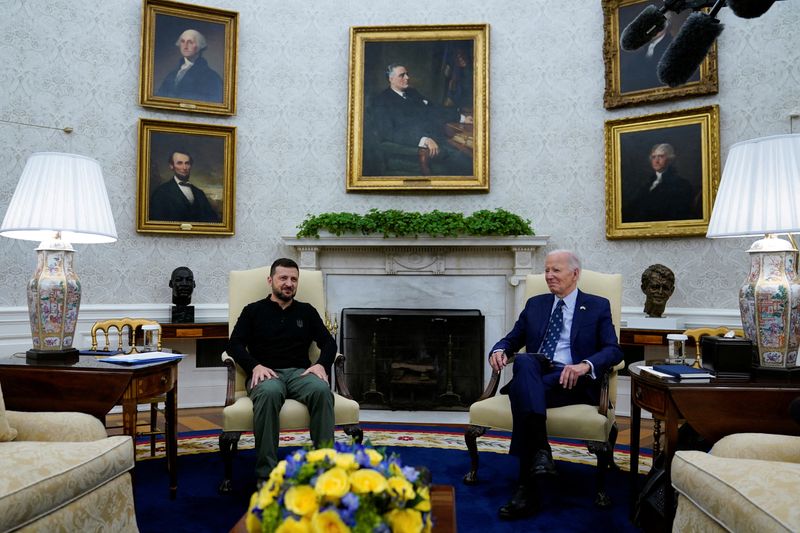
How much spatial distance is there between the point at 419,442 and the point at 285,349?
53.6 inches

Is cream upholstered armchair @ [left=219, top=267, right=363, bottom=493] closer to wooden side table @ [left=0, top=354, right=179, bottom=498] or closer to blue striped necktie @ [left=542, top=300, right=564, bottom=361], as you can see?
wooden side table @ [left=0, top=354, right=179, bottom=498]

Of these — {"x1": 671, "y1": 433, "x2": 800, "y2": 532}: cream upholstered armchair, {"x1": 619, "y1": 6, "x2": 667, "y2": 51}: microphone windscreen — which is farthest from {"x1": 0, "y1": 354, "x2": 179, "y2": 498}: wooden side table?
{"x1": 619, "y1": 6, "x2": 667, "y2": 51}: microphone windscreen

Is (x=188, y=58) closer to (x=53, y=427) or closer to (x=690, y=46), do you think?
(x=53, y=427)

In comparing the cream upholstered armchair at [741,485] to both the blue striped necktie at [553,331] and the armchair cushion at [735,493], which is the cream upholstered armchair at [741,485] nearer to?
the armchair cushion at [735,493]

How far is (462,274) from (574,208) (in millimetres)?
1282

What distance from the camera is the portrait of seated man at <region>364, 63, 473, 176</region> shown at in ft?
19.0

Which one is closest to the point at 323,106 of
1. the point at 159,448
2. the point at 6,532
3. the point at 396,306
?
the point at 396,306

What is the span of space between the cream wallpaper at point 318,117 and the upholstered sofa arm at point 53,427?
325cm

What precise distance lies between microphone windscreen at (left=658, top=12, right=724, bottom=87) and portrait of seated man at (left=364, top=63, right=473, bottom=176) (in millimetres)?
3547

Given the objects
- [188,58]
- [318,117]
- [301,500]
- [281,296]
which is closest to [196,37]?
[188,58]

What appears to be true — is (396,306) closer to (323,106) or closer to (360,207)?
(360,207)

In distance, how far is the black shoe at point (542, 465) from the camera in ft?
9.04

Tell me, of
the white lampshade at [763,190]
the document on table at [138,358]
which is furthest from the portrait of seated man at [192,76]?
the white lampshade at [763,190]

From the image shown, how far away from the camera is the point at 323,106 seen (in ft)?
19.4
